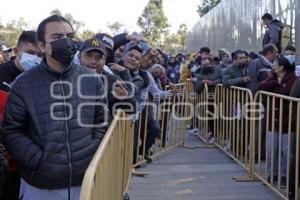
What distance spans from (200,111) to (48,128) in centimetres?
715

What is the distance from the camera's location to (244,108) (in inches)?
271

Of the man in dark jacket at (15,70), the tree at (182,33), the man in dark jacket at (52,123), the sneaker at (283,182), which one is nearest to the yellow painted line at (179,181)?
the sneaker at (283,182)

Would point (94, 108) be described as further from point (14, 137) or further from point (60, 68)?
point (14, 137)

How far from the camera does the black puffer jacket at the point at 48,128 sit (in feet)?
9.13

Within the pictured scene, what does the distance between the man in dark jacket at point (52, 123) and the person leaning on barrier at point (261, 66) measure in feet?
17.3

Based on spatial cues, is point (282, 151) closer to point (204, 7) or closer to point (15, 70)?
point (15, 70)

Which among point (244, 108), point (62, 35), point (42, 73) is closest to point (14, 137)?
point (42, 73)

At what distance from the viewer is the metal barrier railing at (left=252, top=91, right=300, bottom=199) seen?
17.1 ft

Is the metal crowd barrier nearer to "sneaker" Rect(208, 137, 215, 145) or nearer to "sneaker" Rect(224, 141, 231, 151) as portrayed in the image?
"sneaker" Rect(208, 137, 215, 145)

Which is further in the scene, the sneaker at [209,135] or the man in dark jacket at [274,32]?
the sneaker at [209,135]

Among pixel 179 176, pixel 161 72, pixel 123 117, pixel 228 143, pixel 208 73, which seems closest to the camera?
pixel 123 117

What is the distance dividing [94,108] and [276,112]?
3.42m

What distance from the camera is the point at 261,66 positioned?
7746mm

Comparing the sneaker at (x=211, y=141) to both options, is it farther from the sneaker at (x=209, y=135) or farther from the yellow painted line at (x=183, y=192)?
the yellow painted line at (x=183, y=192)
